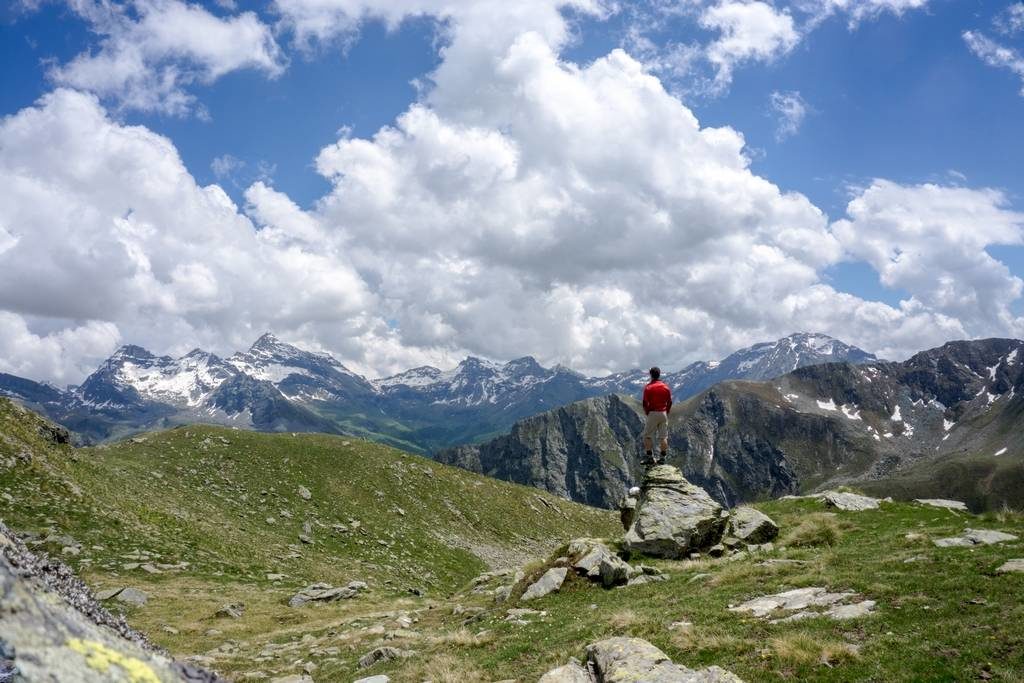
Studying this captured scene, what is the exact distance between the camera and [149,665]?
14.2 ft

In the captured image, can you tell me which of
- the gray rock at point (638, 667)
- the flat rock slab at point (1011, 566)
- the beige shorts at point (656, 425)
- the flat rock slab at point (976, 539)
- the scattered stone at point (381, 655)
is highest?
the beige shorts at point (656, 425)

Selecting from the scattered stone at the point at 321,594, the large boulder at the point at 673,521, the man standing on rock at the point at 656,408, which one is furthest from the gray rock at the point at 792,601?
the scattered stone at the point at 321,594

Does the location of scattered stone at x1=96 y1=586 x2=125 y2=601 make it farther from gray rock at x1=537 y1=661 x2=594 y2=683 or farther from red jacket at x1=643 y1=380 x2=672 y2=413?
red jacket at x1=643 y1=380 x2=672 y2=413

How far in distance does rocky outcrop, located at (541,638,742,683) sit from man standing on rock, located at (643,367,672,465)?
15.8 m

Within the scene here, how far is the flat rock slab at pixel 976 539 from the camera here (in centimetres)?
2064

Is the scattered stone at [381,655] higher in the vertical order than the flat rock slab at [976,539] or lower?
higher

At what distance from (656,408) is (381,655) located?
57.5ft

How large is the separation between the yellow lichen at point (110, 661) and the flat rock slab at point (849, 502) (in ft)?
129

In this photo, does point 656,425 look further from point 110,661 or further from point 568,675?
point 110,661

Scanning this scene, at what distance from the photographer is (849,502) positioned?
36.5 metres

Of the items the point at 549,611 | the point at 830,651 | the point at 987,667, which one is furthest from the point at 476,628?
the point at 987,667

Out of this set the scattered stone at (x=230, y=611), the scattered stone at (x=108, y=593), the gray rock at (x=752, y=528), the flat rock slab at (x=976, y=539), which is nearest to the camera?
the flat rock slab at (x=976, y=539)

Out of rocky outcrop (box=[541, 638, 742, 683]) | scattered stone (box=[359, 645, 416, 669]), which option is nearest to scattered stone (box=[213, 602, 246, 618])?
scattered stone (box=[359, 645, 416, 669])

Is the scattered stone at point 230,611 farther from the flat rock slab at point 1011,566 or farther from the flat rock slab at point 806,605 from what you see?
the flat rock slab at point 1011,566
